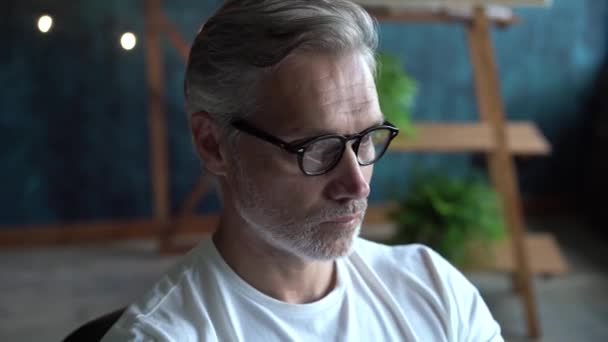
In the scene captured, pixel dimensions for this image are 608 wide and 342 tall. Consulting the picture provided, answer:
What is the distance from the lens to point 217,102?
3.39 feet

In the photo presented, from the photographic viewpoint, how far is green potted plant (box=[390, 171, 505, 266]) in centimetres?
234

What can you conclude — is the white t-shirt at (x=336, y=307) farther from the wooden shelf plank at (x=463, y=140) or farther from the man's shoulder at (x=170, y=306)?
the wooden shelf plank at (x=463, y=140)

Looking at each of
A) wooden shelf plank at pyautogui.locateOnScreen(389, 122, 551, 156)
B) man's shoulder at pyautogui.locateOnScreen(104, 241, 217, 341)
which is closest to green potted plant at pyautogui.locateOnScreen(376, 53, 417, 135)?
wooden shelf plank at pyautogui.locateOnScreen(389, 122, 551, 156)

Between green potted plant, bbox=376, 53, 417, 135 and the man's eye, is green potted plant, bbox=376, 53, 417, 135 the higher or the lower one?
the lower one

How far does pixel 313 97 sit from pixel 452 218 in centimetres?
147

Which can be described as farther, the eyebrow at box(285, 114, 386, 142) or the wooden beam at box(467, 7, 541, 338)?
the wooden beam at box(467, 7, 541, 338)

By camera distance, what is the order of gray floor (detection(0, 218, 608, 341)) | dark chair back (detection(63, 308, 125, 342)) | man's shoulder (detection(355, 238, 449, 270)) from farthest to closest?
gray floor (detection(0, 218, 608, 341)) < man's shoulder (detection(355, 238, 449, 270)) < dark chair back (detection(63, 308, 125, 342))

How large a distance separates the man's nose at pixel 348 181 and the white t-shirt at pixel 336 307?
0.18 meters

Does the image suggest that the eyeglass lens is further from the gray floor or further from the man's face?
the gray floor

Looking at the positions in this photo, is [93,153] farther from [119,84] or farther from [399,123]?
[399,123]

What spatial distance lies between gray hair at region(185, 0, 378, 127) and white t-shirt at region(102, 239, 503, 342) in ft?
0.74

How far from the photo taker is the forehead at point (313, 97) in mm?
970

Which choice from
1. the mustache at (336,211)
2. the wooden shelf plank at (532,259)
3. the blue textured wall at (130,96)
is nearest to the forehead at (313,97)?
the mustache at (336,211)

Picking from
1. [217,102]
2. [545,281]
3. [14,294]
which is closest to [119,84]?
[14,294]
